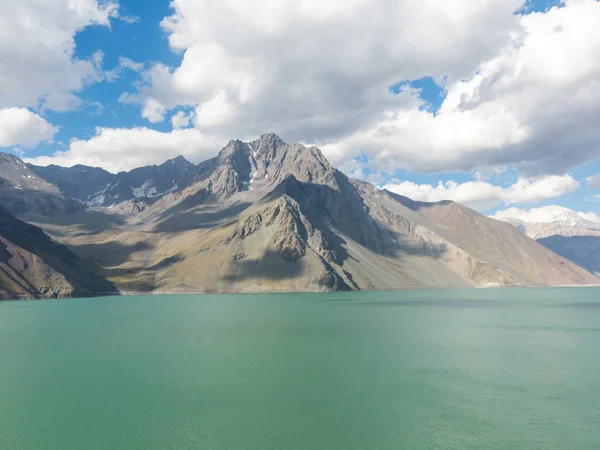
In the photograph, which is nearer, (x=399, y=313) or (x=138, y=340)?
(x=138, y=340)

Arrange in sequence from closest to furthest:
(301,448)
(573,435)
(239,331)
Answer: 1. (301,448)
2. (573,435)
3. (239,331)

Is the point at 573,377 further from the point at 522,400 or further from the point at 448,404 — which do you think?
the point at 448,404

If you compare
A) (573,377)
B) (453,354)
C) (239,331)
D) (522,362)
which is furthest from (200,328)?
(573,377)

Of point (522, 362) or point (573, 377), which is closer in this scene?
point (573, 377)

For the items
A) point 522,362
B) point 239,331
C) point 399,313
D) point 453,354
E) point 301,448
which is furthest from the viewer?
point 399,313

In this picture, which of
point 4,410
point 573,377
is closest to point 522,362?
point 573,377

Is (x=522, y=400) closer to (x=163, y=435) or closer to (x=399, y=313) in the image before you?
(x=163, y=435)
